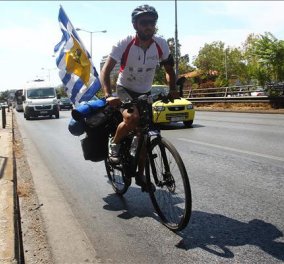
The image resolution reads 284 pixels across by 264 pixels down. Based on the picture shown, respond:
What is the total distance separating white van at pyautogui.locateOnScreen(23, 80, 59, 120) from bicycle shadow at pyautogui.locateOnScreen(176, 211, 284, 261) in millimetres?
23677

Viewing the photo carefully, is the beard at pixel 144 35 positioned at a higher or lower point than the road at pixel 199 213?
higher

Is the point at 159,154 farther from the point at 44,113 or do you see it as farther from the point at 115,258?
the point at 44,113

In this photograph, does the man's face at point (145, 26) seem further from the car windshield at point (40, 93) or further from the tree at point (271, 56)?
the car windshield at point (40, 93)

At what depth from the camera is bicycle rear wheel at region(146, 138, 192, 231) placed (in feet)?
12.4

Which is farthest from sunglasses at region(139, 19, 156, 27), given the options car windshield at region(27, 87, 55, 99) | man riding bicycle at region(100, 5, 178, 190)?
car windshield at region(27, 87, 55, 99)

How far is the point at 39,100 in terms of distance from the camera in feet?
89.4

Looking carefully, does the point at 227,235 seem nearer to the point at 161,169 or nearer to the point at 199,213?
the point at 199,213

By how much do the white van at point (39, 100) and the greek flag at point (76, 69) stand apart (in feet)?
63.2

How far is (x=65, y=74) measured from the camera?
8000mm

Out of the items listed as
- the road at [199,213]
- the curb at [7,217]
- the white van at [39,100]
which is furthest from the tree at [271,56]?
the curb at [7,217]

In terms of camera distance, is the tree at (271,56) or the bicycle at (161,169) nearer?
the bicycle at (161,169)

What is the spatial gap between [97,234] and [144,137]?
1014 millimetres

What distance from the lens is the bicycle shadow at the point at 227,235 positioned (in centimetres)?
344

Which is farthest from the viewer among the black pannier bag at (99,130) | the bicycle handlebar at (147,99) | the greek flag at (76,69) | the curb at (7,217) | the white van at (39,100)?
the white van at (39,100)
